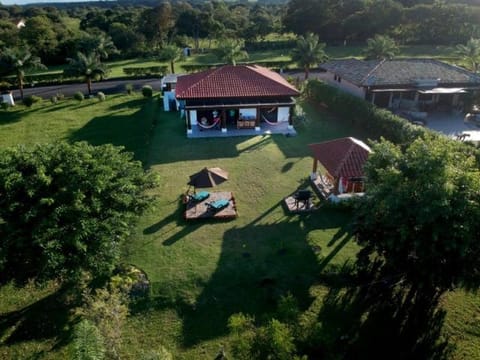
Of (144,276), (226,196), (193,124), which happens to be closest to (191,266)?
(144,276)

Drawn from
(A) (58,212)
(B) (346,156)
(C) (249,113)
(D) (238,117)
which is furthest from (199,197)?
(C) (249,113)

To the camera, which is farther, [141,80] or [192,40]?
[192,40]

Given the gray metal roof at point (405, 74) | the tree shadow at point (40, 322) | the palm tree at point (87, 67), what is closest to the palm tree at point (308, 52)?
the gray metal roof at point (405, 74)

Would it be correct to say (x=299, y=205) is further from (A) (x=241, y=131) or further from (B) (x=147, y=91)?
(B) (x=147, y=91)

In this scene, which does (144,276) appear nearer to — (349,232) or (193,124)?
(349,232)

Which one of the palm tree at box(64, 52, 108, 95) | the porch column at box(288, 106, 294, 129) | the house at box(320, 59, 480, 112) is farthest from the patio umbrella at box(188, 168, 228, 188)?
the palm tree at box(64, 52, 108, 95)

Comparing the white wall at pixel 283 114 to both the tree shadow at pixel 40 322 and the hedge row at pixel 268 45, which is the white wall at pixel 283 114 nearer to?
the tree shadow at pixel 40 322
